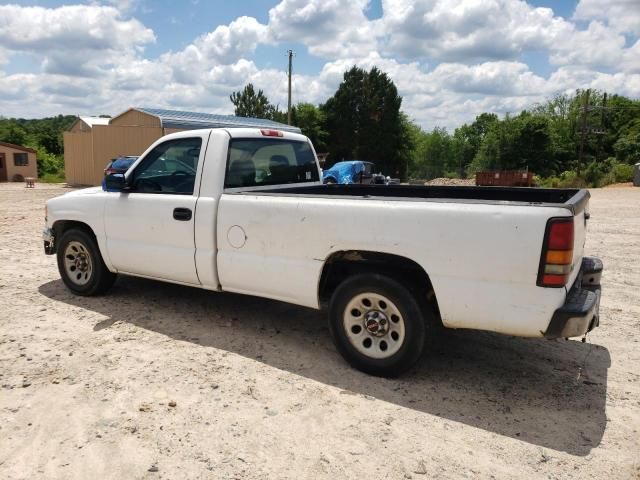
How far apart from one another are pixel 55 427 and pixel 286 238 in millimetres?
2039

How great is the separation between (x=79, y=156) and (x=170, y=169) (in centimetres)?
2791

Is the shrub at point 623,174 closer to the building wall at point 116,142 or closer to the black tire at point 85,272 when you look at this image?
the building wall at point 116,142

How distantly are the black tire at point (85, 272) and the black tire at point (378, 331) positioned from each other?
2.94 meters

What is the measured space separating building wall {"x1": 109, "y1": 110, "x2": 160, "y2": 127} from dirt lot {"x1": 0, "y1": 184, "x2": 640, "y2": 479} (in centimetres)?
2224

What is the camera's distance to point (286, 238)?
403 cm

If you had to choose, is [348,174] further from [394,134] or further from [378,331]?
[394,134]

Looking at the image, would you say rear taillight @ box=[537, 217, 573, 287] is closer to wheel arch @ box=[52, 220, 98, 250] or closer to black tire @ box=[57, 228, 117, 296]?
black tire @ box=[57, 228, 117, 296]

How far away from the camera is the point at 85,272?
5652 mm

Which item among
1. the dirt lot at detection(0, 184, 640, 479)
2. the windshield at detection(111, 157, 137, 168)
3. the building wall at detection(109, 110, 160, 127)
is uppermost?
the building wall at detection(109, 110, 160, 127)

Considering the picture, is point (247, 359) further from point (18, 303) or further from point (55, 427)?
point (18, 303)

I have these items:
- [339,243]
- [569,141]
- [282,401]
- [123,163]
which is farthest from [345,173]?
[569,141]

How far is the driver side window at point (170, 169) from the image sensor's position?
4.70 metres

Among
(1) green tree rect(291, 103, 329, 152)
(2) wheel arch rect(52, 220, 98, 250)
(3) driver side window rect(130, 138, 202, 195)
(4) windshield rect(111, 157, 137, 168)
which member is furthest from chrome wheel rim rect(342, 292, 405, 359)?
(1) green tree rect(291, 103, 329, 152)

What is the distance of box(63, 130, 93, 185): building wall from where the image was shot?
28469 mm
